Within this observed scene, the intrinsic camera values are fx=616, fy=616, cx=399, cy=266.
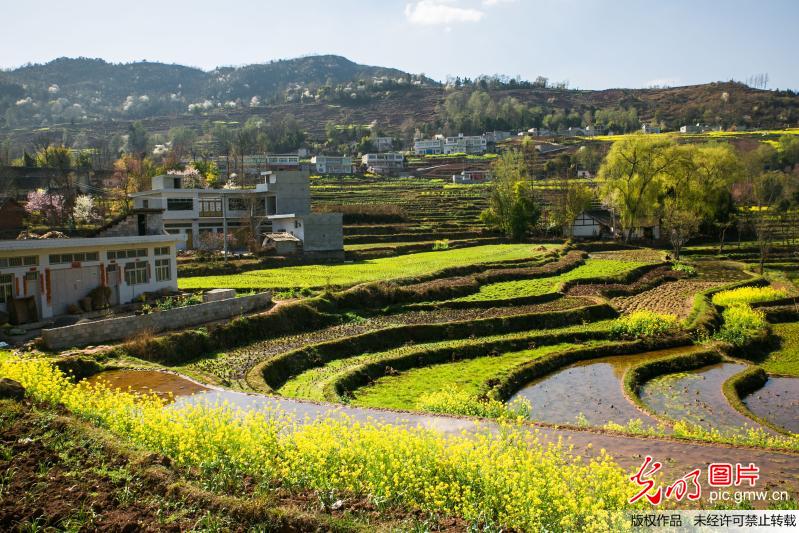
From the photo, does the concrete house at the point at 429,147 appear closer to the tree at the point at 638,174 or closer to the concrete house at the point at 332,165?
the concrete house at the point at 332,165

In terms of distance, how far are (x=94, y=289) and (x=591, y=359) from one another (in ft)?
68.5

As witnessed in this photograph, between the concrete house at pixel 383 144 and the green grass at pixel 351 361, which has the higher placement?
the concrete house at pixel 383 144

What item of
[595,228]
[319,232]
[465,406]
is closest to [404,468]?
[465,406]

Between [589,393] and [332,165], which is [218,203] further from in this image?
[332,165]

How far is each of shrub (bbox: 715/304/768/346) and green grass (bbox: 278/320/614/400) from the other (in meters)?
4.88

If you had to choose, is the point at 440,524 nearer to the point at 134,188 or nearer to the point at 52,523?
the point at 52,523

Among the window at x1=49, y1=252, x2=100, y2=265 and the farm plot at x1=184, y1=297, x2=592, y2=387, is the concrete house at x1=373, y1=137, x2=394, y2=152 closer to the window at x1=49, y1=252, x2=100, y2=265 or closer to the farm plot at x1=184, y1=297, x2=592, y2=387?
the farm plot at x1=184, y1=297, x2=592, y2=387

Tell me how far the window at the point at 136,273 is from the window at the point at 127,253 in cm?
37

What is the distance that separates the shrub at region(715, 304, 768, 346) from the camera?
26297 millimetres

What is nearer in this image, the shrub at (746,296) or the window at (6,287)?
the window at (6,287)

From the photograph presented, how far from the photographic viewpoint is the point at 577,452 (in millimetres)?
12109

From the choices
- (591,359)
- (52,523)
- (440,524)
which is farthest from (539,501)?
(591,359)

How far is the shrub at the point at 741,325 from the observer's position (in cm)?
2630

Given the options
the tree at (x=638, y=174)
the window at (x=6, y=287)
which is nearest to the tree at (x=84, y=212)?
the window at (x=6, y=287)
